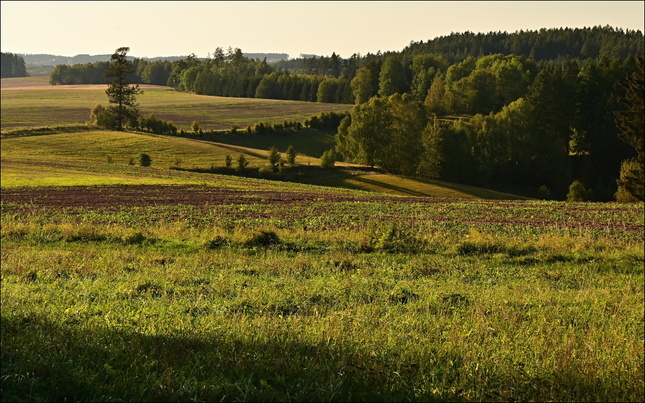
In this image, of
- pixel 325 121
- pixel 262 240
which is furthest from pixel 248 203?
pixel 325 121

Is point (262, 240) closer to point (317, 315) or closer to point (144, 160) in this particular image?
point (317, 315)

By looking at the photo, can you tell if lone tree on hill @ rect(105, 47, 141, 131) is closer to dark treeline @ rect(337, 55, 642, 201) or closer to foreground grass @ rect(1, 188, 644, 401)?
dark treeline @ rect(337, 55, 642, 201)

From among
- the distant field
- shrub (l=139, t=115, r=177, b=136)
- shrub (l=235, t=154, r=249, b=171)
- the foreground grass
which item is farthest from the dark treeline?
the foreground grass

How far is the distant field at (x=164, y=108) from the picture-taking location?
377 ft

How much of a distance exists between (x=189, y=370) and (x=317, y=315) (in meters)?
3.09

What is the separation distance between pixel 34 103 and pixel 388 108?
340ft

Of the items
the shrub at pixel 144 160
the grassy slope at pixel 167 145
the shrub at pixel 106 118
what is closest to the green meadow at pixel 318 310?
the grassy slope at pixel 167 145

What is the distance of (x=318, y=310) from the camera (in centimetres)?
904

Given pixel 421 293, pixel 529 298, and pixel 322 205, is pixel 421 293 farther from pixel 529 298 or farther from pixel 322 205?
pixel 322 205

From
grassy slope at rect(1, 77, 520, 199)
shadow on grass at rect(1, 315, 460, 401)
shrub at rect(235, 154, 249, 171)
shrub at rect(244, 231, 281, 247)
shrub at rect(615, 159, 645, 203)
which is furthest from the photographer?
shrub at rect(235, 154, 249, 171)

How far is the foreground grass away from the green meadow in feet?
0.11

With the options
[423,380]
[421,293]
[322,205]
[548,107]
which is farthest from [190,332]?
[548,107]

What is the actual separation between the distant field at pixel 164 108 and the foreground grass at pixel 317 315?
94.7m

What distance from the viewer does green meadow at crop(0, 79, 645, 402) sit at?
5.23m
